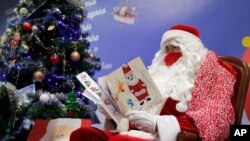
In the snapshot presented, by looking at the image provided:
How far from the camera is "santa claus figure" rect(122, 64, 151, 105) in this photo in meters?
2.06

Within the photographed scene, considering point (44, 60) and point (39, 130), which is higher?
point (44, 60)

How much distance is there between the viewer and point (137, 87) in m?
2.06

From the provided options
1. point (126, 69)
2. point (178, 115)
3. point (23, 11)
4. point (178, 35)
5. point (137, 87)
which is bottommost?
point (178, 115)

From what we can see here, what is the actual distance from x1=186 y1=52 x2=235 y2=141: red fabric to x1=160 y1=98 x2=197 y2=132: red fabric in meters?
0.02

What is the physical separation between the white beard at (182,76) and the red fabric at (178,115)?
0.13 ft

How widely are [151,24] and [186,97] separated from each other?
143cm

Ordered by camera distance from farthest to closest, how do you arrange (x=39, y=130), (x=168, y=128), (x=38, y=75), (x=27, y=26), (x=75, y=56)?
1. (x=27, y=26)
2. (x=75, y=56)
3. (x=38, y=75)
4. (x=39, y=130)
5. (x=168, y=128)

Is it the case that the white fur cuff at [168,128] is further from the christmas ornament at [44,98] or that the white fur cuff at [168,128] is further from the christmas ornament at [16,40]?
Result: the christmas ornament at [16,40]

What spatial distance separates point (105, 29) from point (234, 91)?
203 cm

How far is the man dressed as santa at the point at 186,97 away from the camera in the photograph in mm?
1963

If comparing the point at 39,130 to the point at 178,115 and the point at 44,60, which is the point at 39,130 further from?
the point at 178,115

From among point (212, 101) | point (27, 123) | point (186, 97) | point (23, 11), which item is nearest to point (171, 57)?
point (186, 97)

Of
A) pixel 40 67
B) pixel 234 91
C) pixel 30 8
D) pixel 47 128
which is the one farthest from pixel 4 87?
pixel 234 91

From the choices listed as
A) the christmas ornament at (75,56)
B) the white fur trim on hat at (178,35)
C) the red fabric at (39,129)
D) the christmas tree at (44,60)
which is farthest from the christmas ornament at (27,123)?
the white fur trim on hat at (178,35)
